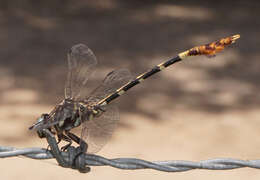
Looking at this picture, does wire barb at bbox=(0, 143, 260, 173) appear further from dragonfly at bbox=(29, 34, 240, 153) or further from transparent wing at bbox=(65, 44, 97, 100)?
transparent wing at bbox=(65, 44, 97, 100)

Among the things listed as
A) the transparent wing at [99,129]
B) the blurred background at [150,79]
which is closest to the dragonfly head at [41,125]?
the transparent wing at [99,129]

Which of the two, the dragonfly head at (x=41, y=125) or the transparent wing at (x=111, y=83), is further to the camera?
the transparent wing at (x=111, y=83)

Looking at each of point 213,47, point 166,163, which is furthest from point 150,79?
point 166,163

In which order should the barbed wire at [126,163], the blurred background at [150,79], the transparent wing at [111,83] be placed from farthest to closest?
the blurred background at [150,79] < the transparent wing at [111,83] < the barbed wire at [126,163]

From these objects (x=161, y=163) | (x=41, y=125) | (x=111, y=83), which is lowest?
(x=161, y=163)

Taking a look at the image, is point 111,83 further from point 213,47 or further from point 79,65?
point 213,47

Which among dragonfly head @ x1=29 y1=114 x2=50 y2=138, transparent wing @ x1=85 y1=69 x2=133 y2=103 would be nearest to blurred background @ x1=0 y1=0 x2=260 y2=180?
transparent wing @ x1=85 y1=69 x2=133 y2=103

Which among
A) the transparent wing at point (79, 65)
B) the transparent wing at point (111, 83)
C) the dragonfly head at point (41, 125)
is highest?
the transparent wing at point (79, 65)

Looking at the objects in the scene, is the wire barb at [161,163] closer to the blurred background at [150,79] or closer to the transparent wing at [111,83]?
the transparent wing at [111,83]
